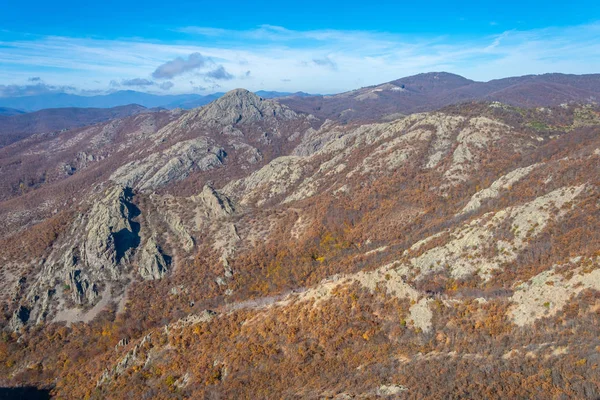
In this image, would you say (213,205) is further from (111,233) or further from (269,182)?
(269,182)

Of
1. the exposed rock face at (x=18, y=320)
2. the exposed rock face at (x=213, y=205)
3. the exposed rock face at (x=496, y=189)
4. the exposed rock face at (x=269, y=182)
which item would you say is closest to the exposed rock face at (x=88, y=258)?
the exposed rock face at (x=18, y=320)

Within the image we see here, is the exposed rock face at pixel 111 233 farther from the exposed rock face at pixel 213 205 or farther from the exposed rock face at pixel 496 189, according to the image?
the exposed rock face at pixel 496 189

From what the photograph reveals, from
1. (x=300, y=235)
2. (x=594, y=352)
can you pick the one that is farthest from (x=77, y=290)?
(x=594, y=352)

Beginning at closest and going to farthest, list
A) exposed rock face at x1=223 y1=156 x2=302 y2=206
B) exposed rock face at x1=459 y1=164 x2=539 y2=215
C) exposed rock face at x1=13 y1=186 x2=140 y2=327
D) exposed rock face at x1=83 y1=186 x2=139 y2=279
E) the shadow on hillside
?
the shadow on hillside → exposed rock face at x1=459 y1=164 x2=539 y2=215 → exposed rock face at x1=13 y1=186 x2=140 y2=327 → exposed rock face at x1=83 y1=186 x2=139 y2=279 → exposed rock face at x1=223 y1=156 x2=302 y2=206

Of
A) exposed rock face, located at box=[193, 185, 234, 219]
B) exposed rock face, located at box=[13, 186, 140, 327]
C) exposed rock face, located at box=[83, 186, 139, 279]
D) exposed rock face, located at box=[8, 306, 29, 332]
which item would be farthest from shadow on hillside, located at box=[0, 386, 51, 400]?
exposed rock face, located at box=[193, 185, 234, 219]

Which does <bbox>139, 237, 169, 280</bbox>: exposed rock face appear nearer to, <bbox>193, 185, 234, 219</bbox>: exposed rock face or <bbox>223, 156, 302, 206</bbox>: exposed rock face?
<bbox>193, 185, 234, 219</bbox>: exposed rock face

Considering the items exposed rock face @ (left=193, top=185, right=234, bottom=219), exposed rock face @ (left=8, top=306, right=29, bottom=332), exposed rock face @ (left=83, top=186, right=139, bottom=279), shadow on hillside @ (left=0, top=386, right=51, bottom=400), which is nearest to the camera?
shadow on hillside @ (left=0, top=386, right=51, bottom=400)

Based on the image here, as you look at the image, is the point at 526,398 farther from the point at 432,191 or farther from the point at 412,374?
the point at 432,191
